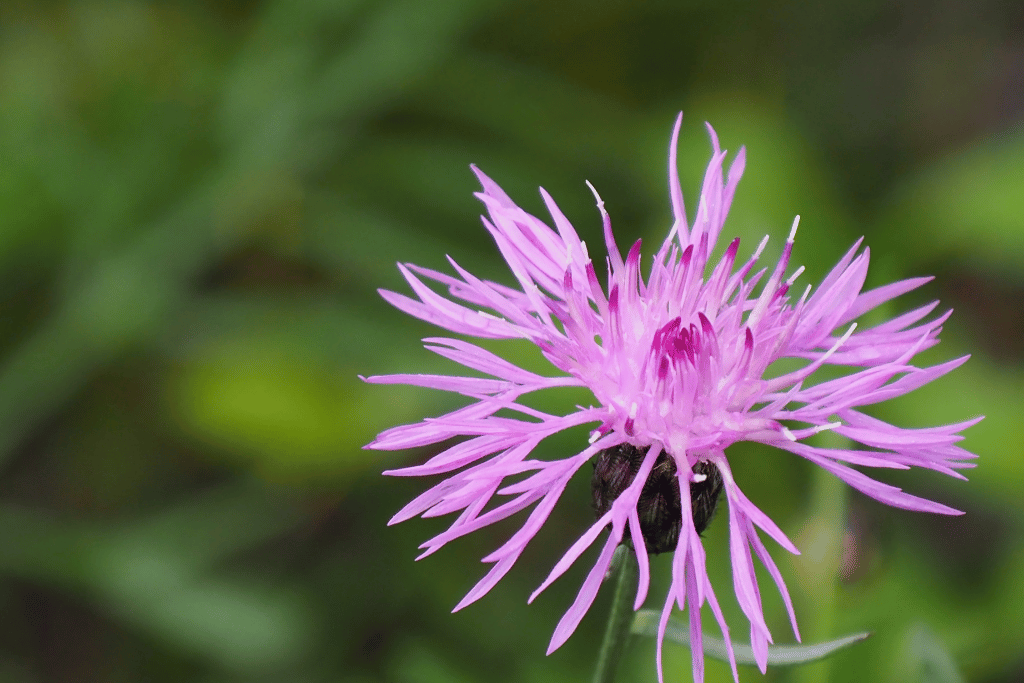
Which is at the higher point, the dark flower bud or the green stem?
the dark flower bud

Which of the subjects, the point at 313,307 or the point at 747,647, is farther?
the point at 313,307

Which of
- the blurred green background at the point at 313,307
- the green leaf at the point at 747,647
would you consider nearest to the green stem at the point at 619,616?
the green leaf at the point at 747,647

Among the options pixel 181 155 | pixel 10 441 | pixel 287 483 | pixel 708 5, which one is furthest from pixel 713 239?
pixel 708 5

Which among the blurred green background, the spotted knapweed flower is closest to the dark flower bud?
the spotted knapweed flower

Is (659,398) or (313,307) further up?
(313,307)

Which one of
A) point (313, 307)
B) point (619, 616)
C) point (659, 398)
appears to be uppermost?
point (313, 307)

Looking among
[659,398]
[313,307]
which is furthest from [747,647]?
[313,307]

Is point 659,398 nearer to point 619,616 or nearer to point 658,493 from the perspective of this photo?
point 658,493

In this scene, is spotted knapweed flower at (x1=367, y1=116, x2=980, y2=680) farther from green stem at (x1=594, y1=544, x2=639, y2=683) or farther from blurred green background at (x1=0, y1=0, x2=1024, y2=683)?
blurred green background at (x1=0, y1=0, x2=1024, y2=683)
